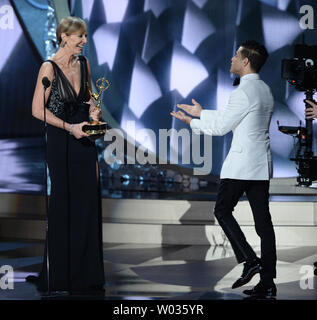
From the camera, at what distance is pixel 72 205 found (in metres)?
3.39

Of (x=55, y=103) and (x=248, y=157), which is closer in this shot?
(x=248, y=157)

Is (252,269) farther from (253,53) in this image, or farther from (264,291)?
(253,53)

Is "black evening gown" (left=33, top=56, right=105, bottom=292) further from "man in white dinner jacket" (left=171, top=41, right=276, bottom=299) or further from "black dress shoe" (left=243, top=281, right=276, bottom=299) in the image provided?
"black dress shoe" (left=243, top=281, right=276, bottom=299)

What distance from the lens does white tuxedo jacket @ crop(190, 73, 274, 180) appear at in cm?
320

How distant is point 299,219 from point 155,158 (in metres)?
2.78

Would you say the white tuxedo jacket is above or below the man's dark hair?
below

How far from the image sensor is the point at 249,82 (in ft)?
10.7

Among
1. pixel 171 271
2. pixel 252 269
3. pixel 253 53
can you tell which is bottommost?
pixel 171 271

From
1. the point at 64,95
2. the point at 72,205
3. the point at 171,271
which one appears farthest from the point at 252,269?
the point at 64,95

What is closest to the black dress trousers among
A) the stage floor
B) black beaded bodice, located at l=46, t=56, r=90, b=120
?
the stage floor

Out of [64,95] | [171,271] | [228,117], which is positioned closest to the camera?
[228,117]

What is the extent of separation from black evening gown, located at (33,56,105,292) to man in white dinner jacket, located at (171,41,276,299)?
533 millimetres

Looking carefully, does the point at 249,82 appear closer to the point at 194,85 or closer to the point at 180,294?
the point at 180,294

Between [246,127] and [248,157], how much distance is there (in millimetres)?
146
